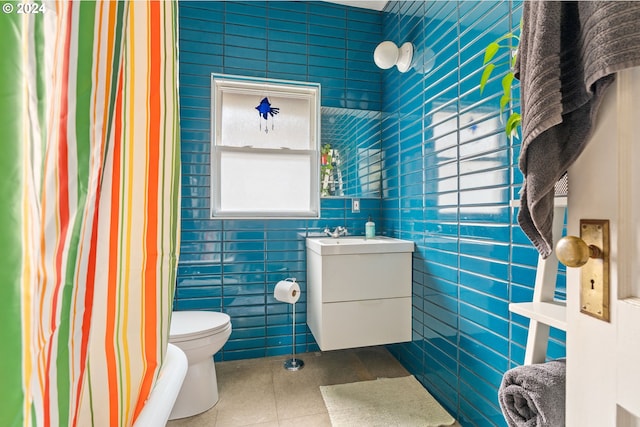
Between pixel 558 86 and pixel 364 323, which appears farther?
pixel 364 323

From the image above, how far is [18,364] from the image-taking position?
42cm

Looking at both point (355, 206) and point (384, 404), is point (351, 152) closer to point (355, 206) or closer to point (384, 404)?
point (355, 206)

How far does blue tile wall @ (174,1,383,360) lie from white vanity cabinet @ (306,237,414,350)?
1.44ft

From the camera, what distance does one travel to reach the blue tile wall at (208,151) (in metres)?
2.11

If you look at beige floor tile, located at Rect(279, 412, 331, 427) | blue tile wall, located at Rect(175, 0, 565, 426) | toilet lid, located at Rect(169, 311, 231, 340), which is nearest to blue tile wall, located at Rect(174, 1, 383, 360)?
blue tile wall, located at Rect(175, 0, 565, 426)

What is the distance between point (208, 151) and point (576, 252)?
2130mm

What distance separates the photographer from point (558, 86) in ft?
1.59

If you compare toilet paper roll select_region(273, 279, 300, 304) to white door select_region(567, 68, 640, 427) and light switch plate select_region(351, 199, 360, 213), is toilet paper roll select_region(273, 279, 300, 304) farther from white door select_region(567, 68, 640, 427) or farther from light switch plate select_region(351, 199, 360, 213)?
white door select_region(567, 68, 640, 427)

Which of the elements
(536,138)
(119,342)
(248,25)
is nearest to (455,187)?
(536,138)

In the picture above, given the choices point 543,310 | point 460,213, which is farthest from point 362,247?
point 543,310

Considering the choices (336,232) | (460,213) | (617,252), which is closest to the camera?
(617,252)

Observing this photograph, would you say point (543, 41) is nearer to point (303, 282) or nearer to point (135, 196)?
point (135, 196)

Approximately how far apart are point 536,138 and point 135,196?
825mm

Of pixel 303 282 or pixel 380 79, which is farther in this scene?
pixel 380 79
